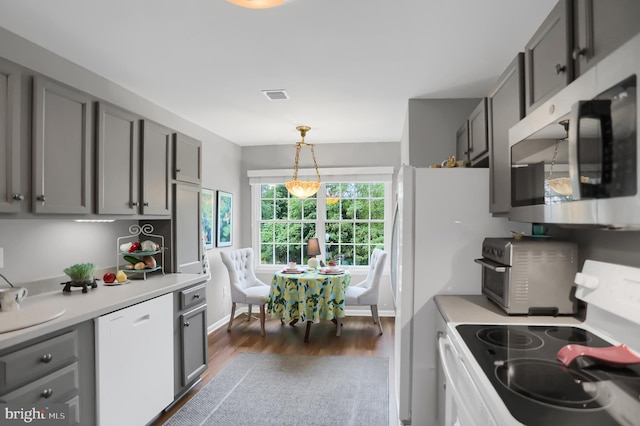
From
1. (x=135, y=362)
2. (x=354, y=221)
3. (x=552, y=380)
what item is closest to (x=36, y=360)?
(x=135, y=362)

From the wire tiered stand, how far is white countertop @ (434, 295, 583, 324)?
2.17m

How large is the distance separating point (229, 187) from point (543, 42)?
4243 millimetres

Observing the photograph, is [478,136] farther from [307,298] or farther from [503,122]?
[307,298]

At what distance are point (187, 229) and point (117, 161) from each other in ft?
3.06

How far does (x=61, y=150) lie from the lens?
2.17m

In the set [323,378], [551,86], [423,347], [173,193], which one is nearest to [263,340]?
[323,378]

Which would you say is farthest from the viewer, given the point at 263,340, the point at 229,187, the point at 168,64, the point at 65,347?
the point at 229,187

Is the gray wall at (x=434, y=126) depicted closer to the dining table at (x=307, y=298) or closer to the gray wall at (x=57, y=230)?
the dining table at (x=307, y=298)

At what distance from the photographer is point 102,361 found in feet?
6.68

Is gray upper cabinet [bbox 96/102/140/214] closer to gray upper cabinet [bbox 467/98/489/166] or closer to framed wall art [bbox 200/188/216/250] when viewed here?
framed wall art [bbox 200/188/216/250]

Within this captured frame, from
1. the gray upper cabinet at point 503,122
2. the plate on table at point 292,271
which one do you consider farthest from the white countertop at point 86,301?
the gray upper cabinet at point 503,122

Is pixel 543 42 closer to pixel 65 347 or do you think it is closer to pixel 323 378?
pixel 65 347

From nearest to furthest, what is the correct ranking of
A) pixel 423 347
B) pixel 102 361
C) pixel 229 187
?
pixel 102 361 → pixel 423 347 → pixel 229 187

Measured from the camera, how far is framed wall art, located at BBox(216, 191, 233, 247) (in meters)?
4.84
